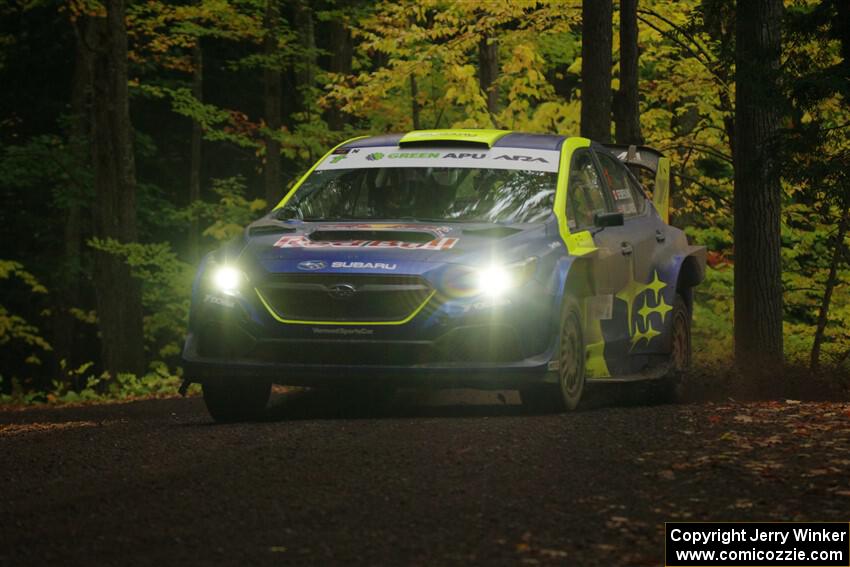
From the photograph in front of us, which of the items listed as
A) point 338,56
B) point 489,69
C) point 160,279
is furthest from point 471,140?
point 338,56

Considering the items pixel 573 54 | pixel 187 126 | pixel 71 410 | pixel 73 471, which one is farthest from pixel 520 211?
pixel 187 126

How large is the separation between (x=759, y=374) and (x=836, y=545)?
29.1ft

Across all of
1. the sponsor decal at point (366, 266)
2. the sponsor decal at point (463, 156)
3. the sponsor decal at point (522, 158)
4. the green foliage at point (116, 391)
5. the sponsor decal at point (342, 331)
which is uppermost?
the sponsor decal at point (463, 156)

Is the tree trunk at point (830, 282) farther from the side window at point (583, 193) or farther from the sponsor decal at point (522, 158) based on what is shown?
the sponsor decal at point (522, 158)

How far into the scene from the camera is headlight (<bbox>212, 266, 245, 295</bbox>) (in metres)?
10.1

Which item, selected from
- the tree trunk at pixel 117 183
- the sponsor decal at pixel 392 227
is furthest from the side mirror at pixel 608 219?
the tree trunk at pixel 117 183

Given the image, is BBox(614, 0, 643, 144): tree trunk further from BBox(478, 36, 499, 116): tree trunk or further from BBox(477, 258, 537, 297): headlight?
BBox(477, 258, 537, 297): headlight

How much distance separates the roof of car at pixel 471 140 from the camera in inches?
454

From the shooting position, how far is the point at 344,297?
32.3ft

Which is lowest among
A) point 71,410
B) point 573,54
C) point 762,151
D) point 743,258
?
point 71,410

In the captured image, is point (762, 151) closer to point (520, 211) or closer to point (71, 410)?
point (520, 211)

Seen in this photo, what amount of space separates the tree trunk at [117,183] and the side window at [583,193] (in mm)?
14942

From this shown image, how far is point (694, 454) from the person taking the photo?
8367 millimetres

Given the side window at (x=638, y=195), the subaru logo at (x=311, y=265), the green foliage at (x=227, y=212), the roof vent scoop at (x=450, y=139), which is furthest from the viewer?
the green foliage at (x=227, y=212)
